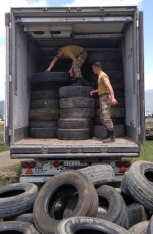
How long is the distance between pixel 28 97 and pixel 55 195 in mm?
2796

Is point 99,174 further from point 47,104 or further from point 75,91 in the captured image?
point 47,104

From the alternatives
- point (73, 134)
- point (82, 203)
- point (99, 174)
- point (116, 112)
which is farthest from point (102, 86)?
point (82, 203)

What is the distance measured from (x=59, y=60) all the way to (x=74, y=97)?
1864 mm

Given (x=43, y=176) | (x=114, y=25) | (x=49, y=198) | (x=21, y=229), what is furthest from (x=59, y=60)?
(x=21, y=229)

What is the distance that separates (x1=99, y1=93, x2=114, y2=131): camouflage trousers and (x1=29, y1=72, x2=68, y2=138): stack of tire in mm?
961

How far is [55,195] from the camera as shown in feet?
13.6

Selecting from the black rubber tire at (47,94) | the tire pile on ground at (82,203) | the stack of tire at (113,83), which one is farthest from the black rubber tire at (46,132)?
the tire pile on ground at (82,203)

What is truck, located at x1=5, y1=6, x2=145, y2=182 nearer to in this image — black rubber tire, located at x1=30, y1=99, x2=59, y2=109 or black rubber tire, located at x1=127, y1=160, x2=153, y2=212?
black rubber tire, located at x1=30, y1=99, x2=59, y2=109

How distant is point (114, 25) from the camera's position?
6.14 meters

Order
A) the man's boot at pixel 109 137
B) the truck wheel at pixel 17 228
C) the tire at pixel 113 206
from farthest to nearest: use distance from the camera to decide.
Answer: the man's boot at pixel 109 137 → the tire at pixel 113 206 → the truck wheel at pixel 17 228

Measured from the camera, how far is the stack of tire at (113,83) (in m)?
6.03

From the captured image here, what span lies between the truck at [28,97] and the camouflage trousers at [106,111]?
1.27 ft

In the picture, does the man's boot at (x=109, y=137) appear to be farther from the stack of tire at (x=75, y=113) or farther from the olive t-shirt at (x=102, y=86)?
the olive t-shirt at (x=102, y=86)

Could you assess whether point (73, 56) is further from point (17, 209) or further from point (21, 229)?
point (21, 229)
